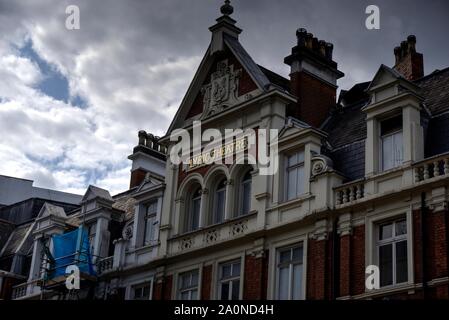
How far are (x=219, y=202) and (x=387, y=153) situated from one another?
23.9 ft

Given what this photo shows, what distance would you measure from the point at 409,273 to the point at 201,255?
8.81 metres

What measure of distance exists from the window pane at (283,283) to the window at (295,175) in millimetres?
2383

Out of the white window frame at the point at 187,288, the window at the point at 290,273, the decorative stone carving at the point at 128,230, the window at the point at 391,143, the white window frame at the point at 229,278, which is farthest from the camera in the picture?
the decorative stone carving at the point at 128,230

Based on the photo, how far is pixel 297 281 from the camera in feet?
97.1

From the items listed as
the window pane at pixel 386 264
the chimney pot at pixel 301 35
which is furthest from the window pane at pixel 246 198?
the chimney pot at pixel 301 35

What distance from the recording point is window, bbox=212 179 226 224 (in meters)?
33.6

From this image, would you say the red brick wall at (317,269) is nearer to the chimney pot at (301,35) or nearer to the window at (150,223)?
the window at (150,223)

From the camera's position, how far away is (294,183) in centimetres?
3116

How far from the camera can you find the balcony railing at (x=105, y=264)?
37.1 meters

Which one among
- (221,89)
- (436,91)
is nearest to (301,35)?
(221,89)

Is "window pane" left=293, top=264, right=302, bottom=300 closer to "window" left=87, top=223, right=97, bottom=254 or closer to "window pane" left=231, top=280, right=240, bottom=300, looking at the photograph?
"window pane" left=231, top=280, right=240, bottom=300

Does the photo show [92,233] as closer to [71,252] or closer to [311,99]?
[71,252]

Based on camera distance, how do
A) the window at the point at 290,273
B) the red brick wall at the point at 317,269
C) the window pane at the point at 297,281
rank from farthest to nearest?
the window at the point at 290,273 < the window pane at the point at 297,281 < the red brick wall at the point at 317,269
